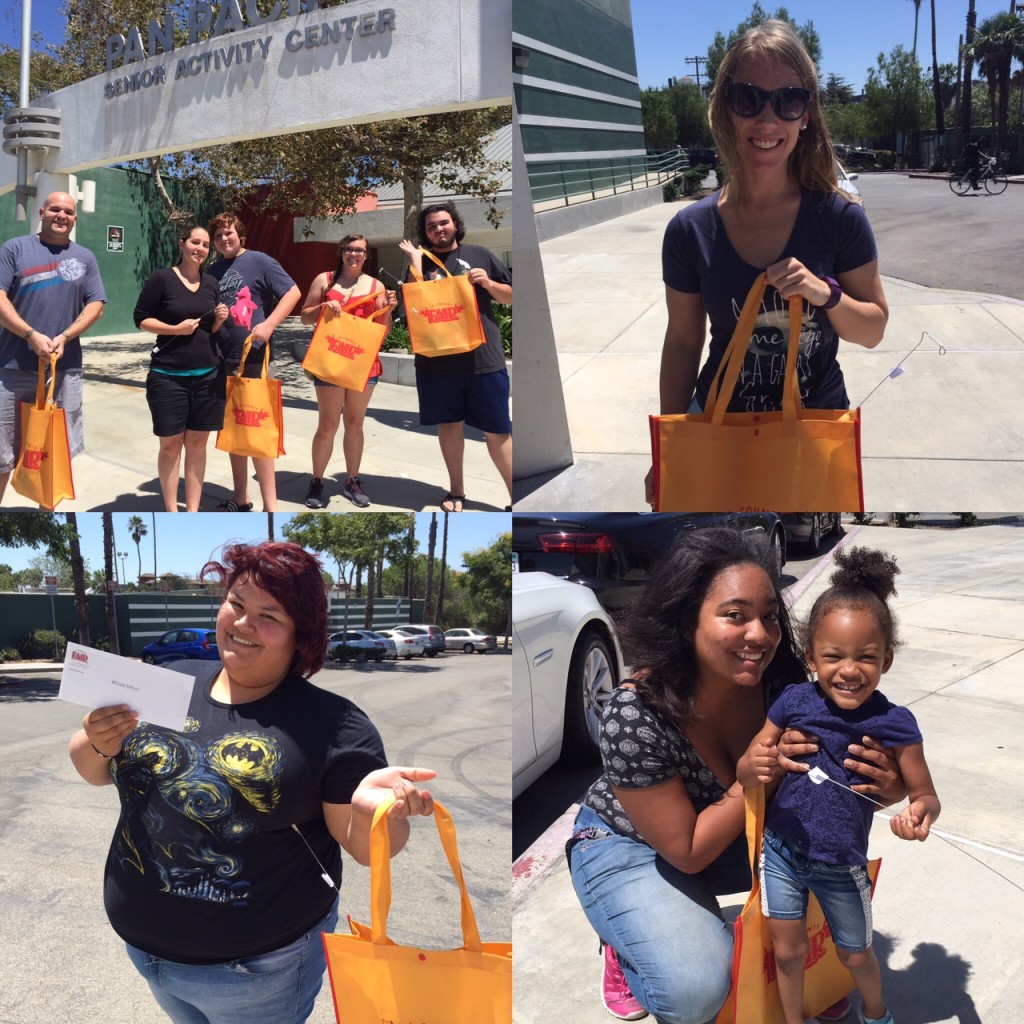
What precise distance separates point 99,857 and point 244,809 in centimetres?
257

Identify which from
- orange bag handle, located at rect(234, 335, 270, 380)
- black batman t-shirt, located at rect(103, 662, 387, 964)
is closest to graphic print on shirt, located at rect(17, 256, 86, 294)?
orange bag handle, located at rect(234, 335, 270, 380)

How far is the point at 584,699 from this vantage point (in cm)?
398

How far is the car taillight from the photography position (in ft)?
14.5

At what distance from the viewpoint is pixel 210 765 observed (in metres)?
2.06

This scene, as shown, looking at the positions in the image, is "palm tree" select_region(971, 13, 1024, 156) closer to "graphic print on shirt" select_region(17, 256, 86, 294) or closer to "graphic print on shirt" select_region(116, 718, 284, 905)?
"graphic print on shirt" select_region(116, 718, 284, 905)

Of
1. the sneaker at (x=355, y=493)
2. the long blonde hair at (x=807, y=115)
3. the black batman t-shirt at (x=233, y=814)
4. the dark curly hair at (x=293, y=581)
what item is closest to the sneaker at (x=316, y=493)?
the sneaker at (x=355, y=493)

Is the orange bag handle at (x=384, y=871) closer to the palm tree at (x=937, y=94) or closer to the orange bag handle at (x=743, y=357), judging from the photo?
the orange bag handle at (x=743, y=357)

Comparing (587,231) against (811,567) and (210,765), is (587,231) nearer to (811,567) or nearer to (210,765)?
(811,567)

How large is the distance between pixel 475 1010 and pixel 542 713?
1.73 m

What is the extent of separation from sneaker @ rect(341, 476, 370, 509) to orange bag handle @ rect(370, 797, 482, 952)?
3683 millimetres

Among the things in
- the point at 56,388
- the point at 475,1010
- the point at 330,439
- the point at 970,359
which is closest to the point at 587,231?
the point at 330,439

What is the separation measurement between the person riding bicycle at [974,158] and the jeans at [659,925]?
4.00m

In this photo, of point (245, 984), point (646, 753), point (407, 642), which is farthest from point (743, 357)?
point (407, 642)

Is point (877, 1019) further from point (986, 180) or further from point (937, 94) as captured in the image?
point (986, 180)
